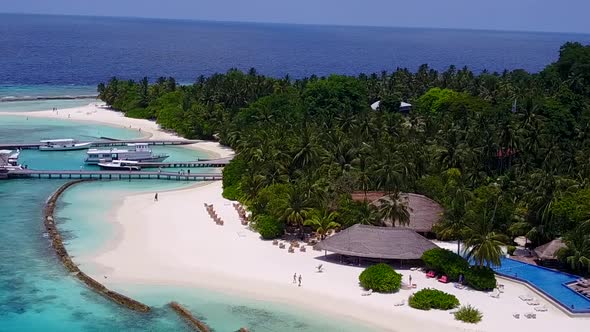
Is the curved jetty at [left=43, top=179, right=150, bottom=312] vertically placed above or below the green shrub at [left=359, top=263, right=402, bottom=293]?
below

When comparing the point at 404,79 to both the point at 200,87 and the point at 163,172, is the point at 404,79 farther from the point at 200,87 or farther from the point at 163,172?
the point at 163,172

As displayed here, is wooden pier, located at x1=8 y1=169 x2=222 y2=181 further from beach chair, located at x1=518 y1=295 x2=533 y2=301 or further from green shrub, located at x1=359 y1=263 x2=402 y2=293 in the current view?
beach chair, located at x1=518 y1=295 x2=533 y2=301

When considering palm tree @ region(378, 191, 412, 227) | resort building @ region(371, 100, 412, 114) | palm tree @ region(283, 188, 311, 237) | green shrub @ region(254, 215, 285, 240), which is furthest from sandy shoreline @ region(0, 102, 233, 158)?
palm tree @ region(378, 191, 412, 227)

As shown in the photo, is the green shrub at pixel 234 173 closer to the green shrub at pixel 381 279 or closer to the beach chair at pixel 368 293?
the green shrub at pixel 381 279

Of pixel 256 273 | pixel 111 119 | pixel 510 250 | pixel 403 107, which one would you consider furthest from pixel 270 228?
pixel 111 119

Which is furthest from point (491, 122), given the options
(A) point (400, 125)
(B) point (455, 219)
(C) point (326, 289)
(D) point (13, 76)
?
(D) point (13, 76)

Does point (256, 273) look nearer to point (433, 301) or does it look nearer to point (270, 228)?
point (270, 228)

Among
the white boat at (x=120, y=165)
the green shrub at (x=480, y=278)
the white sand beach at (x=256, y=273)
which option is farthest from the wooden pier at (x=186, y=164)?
the green shrub at (x=480, y=278)
